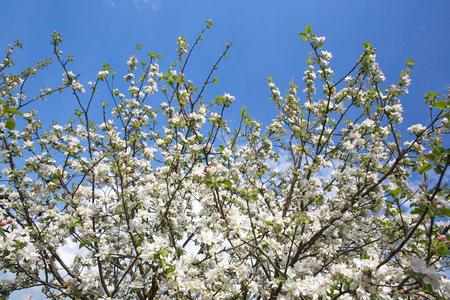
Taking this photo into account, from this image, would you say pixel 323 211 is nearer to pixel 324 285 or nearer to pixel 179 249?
pixel 324 285

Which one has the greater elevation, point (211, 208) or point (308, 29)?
point (308, 29)

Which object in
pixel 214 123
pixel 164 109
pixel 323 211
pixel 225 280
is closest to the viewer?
pixel 225 280

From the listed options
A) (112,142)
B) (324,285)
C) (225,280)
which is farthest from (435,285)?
(112,142)

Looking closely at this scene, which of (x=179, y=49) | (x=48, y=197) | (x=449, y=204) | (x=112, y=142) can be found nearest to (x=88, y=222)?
(x=112, y=142)

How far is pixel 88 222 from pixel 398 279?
4.61 metres

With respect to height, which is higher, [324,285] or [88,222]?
[88,222]

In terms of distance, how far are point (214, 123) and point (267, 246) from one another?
2.36 m

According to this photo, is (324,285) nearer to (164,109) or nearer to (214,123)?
(214,123)

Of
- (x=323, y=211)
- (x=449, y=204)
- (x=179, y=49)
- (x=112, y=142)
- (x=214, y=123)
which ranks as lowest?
(x=449, y=204)

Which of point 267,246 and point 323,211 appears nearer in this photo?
point 267,246

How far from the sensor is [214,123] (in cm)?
443

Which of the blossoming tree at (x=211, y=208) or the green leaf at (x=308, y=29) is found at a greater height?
the green leaf at (x=308, y=29)

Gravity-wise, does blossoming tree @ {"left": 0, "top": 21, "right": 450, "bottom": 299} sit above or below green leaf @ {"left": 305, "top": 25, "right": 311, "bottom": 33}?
below

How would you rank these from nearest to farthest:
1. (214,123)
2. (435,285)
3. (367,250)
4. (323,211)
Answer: (435,285), (214,123), (367,250), (323,211)
